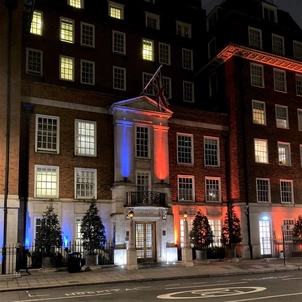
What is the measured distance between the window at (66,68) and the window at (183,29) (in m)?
11.0

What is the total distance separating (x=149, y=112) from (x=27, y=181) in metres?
9.47

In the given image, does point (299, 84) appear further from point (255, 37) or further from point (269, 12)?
point (269, 12)

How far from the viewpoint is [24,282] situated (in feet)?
61.2

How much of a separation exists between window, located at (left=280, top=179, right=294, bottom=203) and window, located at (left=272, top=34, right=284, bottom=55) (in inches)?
445

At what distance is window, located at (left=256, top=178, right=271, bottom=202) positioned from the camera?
32219 mm

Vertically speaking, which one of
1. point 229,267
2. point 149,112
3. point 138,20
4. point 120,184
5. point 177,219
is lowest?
point 229,267

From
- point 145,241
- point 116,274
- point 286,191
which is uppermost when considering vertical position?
point 286,191

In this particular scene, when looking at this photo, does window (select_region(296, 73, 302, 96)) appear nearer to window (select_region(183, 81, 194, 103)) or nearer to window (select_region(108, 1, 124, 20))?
window (select_region(183, 81, 194, 103))

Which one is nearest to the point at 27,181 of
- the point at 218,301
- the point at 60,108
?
the point at 60,108

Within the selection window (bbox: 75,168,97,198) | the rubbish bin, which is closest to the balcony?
window (bbox: 75,168,97,198)

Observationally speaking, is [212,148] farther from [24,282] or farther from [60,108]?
[24,282]

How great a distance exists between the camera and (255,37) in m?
35.2

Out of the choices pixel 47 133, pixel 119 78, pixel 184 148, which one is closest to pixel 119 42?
pixel 119 78

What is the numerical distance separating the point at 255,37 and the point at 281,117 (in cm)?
710
